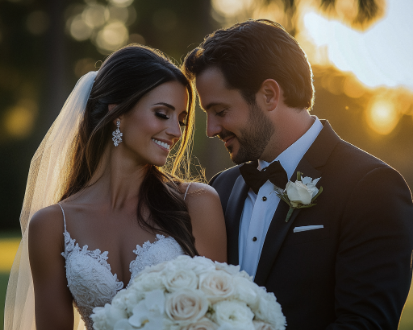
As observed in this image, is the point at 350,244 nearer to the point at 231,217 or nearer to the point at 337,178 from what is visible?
the point at 337,178

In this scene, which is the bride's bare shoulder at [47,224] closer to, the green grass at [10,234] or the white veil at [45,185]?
the white veil at [45,185]

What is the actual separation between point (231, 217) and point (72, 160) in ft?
4.96

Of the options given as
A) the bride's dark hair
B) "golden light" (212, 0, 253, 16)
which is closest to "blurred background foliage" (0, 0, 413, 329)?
"golden light" (212, 0, 253, 16)

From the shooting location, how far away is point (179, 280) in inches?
73.5

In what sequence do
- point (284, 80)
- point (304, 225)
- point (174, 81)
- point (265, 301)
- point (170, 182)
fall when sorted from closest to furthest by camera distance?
point (265, 301) < point (304, 225) < point (284, 80) < point (174, 81) < point (170, 182)

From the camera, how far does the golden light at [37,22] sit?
17427mm

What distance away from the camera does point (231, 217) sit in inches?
130

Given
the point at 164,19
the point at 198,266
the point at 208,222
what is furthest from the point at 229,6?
the point at 198,266

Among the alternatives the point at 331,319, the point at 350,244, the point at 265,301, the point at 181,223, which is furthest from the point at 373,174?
the point at 181,223

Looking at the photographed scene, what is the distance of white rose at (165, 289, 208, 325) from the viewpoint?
175 centimetres

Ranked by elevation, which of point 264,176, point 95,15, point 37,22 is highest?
point 37,22

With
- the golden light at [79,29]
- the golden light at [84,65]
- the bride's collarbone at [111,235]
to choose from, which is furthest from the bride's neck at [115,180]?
the golden light at [84,65]

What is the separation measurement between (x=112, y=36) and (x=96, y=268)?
47.7 ft

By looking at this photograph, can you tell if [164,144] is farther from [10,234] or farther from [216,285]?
[10,234]
